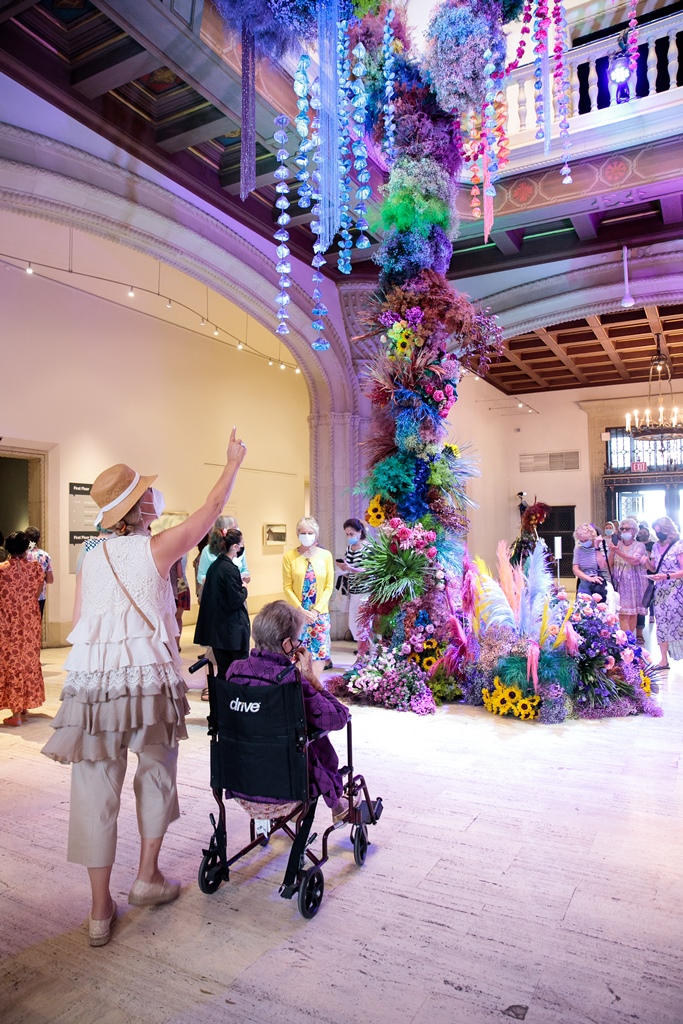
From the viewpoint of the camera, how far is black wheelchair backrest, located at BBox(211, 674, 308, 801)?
2508 mm

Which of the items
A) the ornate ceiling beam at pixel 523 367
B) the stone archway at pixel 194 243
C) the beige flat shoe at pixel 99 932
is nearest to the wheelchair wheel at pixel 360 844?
the beige flat shoe at pixel 99 932

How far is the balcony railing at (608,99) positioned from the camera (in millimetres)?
6602

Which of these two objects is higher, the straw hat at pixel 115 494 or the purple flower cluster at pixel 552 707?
the straw hat at pixel 115 494

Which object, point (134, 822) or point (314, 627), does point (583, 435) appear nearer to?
point (314, 627)

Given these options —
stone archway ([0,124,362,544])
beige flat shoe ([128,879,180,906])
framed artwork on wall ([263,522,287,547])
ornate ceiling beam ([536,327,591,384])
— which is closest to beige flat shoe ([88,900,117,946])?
beige flat shoe ([128,879,180,906])

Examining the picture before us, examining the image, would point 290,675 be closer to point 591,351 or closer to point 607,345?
point 607,345

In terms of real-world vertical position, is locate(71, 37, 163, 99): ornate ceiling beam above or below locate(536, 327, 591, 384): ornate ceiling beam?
above

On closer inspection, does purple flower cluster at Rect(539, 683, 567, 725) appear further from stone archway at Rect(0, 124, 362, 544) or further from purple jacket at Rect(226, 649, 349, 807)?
stone archway at Rect(0, 124, 362, 544)

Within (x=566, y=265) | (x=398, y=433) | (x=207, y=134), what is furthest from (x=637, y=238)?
(x=207, y=134)

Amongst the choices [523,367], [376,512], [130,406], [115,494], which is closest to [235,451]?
[115,494]

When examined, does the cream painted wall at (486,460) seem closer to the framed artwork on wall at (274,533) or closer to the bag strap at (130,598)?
the framed artwork on wall at (274,533)

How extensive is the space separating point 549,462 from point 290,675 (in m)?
14.4

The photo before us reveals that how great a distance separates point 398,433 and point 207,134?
2924 mm

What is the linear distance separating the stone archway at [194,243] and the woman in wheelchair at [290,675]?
4506 mm
